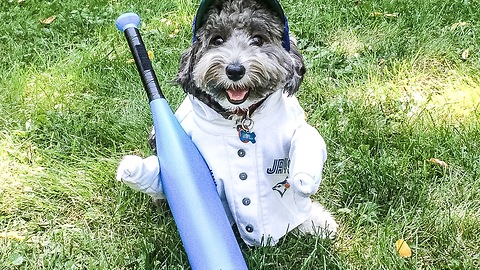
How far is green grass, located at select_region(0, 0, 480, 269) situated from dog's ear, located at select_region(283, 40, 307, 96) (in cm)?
70

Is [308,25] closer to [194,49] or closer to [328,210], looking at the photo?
[328,210]

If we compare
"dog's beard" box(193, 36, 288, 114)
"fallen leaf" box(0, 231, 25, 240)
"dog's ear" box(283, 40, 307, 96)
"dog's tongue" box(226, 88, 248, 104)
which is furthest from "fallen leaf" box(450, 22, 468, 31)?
"fallen leaf" box(0, 231, 25, 240)

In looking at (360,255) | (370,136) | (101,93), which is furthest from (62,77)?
(360,255)

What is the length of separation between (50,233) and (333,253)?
1.27 m

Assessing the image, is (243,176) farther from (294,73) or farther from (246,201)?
(294,73)

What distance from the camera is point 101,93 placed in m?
3.96

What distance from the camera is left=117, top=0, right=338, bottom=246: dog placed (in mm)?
2355

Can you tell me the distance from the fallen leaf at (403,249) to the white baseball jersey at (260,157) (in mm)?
438

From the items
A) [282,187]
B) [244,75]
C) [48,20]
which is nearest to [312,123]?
[282,187]

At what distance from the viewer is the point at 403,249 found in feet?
8.97

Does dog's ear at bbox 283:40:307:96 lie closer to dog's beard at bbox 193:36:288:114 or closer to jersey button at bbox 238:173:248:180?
dog's beard at bbox 193:36:288:114

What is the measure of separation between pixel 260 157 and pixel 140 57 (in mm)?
882

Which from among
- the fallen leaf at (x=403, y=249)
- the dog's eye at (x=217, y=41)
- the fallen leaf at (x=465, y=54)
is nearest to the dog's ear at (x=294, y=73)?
the dog's eye at (x=217, y=41)

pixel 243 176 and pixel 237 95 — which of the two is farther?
pixel 243 176
